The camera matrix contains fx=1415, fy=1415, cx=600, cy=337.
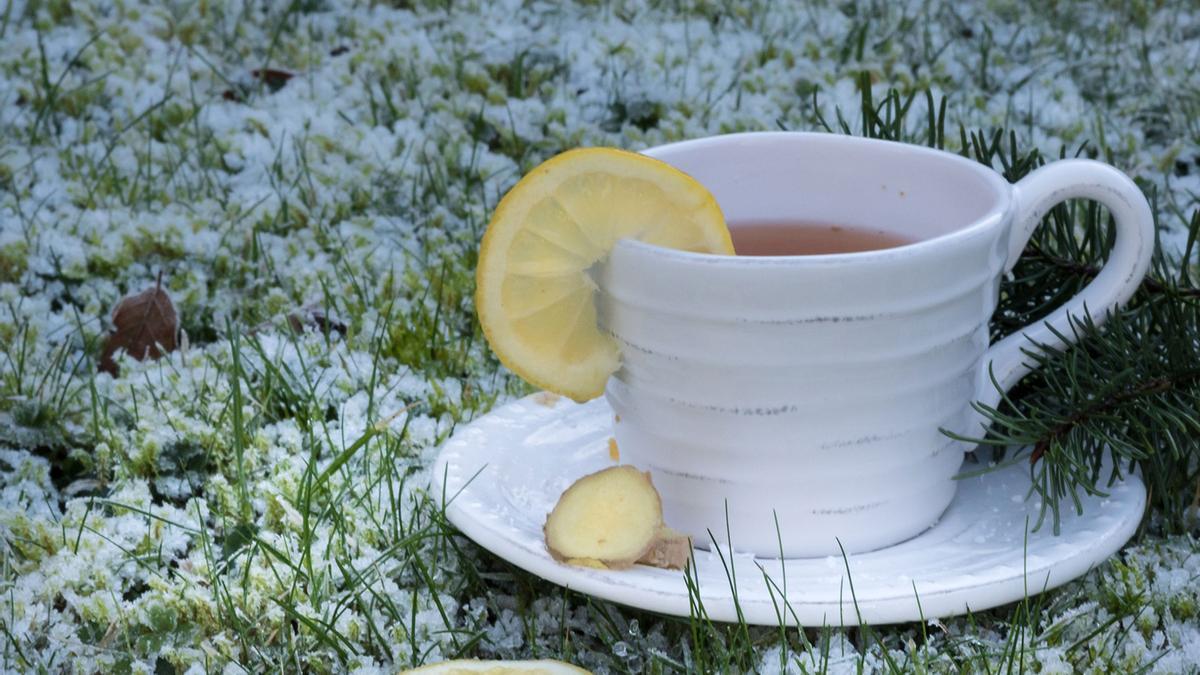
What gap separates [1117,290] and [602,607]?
1.79ft

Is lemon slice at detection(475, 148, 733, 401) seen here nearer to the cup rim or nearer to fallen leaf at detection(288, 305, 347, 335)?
the cup rim

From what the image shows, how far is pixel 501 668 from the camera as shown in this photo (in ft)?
3.44

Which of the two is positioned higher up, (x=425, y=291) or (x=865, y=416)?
(x=865, y=416)

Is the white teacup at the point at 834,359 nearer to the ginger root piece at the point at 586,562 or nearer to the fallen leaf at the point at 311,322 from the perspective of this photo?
the ginger root piece at the point at 586,562

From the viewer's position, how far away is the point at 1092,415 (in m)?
1.24

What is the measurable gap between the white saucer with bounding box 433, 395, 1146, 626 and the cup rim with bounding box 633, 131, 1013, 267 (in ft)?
0.82

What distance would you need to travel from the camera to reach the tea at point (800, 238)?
1388 mm

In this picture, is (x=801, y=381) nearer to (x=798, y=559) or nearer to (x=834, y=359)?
(x=834, y=359)

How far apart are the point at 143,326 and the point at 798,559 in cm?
99

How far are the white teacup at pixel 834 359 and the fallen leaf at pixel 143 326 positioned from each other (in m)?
0.78

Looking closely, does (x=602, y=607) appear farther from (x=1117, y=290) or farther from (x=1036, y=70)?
(x=1036, y=70)

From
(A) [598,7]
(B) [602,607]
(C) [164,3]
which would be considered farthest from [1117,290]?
(C) [164,3]

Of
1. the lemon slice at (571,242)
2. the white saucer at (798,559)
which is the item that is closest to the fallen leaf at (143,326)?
the white saucer at (798,559)

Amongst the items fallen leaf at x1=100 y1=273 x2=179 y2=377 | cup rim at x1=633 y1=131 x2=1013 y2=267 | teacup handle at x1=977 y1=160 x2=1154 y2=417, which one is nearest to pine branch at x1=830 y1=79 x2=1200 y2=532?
teacup handle at x1=977 y1=160 x2=1154 y2=417
